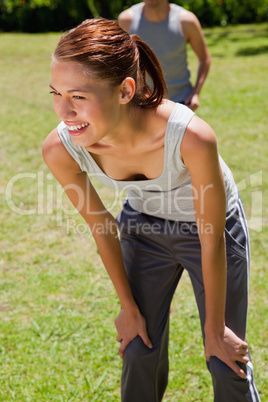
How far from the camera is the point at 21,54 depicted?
13070 millimetres

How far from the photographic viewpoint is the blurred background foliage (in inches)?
639

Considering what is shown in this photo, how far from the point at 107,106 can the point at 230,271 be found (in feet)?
2.98

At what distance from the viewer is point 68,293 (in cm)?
374

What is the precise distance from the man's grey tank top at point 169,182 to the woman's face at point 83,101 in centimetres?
21

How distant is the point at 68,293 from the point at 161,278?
1581 millimetres

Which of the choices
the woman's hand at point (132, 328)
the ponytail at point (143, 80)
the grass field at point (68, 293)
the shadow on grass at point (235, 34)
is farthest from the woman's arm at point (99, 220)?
the shadow on grass at point (235, 34)

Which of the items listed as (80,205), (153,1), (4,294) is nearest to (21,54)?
(153,1)

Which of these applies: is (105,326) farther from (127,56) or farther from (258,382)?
(127,56)

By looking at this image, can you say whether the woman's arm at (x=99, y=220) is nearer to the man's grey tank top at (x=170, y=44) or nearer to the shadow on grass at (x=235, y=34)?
the man's grey tank top at (x=170, y=44)

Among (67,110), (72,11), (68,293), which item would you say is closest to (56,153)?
Result: (67,110)

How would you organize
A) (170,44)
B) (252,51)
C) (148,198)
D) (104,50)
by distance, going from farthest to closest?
(252,51)
(170,44)
(148,198)
(104,50)

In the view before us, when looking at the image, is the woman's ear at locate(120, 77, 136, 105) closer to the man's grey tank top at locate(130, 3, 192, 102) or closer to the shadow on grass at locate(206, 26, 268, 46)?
the man's grey tank top at locate(130, 3, 192, 102)

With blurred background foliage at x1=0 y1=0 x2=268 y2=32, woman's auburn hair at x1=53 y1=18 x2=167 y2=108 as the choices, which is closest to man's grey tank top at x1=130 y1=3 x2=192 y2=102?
woman's auburn hair at x1=53 y1=18 x2=167 y2=108

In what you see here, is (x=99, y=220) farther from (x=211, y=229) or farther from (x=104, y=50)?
(x=104, y=50)
